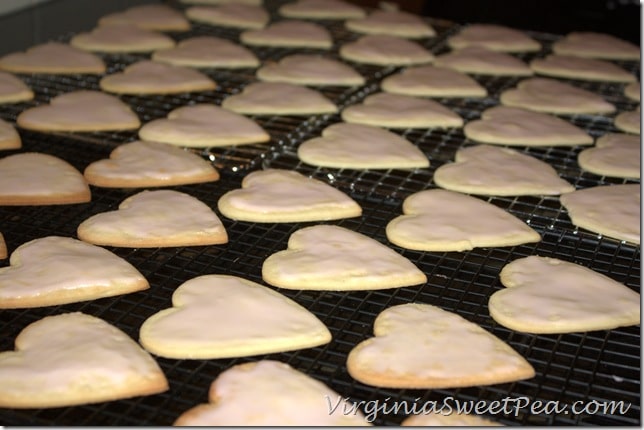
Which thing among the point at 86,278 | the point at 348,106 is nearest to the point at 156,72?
the point at 348,106

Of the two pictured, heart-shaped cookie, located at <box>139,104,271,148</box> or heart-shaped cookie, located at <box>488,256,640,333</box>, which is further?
heart-shaped cookie, located at <box>139,104,271,148</box>

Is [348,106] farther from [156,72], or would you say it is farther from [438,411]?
[438,411]

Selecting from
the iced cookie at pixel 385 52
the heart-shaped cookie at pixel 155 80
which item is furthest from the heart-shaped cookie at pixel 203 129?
the iced cookie at pixel 385 52

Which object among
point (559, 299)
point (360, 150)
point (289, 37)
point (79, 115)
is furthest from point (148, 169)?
point (289, 37)

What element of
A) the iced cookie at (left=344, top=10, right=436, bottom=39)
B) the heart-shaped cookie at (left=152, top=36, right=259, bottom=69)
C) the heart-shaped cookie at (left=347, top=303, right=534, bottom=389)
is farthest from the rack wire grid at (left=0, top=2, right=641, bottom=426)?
the iced cookie at (left=344, top=10, right=436, bottom=39)

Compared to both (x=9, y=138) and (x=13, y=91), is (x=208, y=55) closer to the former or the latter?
(x=13, y=91)

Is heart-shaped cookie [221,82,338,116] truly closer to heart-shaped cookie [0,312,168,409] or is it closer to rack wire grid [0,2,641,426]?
rack wire grid [0,2,641,426]

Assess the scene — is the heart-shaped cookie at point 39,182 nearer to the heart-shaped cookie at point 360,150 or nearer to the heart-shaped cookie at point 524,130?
the heart-shaped cookie at point 360,150
